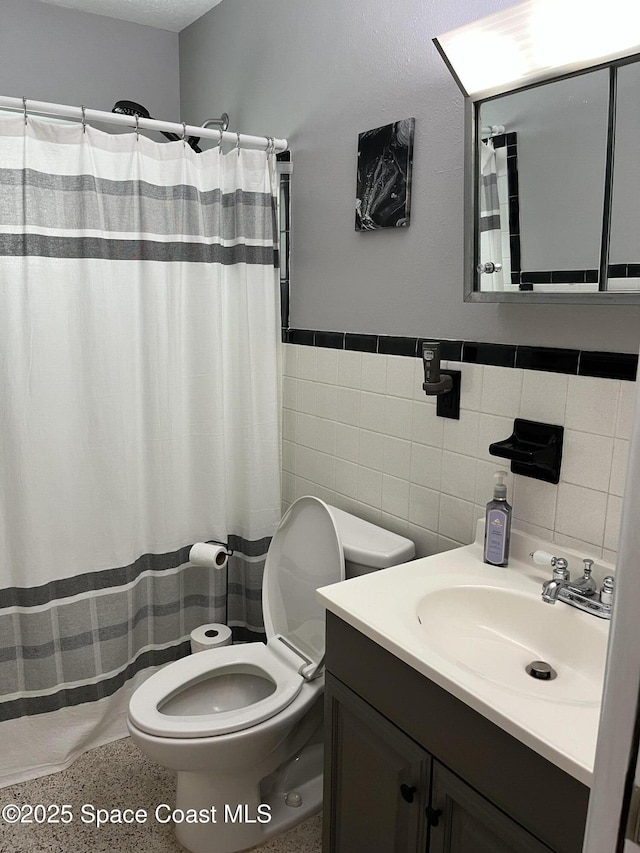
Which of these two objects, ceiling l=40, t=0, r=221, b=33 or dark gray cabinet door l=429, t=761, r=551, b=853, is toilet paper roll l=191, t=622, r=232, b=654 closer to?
dark gray cabinet door l=429, t=761, r=551, b=853

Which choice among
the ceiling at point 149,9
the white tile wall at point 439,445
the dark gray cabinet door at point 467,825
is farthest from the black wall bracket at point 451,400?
the ceiling at point 149,9

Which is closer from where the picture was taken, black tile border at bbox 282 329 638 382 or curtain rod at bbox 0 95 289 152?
black tile border at bbox 282 329 638 382

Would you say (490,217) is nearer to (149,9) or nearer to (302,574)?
(302,574)

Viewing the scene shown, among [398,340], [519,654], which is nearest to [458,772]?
[519,654]

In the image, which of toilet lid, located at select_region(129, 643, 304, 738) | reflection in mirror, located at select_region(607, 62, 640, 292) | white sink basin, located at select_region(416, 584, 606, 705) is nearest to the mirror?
reflection in mirror, located at select_region(607, 62, 640, 292)

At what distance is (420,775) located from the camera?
4.10ft

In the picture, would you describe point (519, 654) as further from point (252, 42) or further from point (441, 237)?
point (252, 42)

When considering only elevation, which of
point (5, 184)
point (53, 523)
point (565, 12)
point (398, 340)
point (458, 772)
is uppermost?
point (565, 12)

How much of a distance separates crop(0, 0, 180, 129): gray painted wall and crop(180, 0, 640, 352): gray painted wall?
11.5 inches

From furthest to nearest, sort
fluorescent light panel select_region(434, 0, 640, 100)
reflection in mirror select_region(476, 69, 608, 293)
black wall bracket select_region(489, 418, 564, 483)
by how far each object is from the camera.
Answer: black wall bracket select_region(489, 418, 564, 483) → reflection in mirror select_region(476, 69, 608, 293) → fluorescent light panel select_region(434, 0, 640, 100)

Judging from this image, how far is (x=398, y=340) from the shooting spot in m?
1.88

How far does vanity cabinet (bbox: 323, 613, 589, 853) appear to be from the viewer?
3.37 ft

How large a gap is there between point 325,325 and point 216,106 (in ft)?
3.56

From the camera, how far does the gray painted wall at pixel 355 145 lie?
5.29 feet
